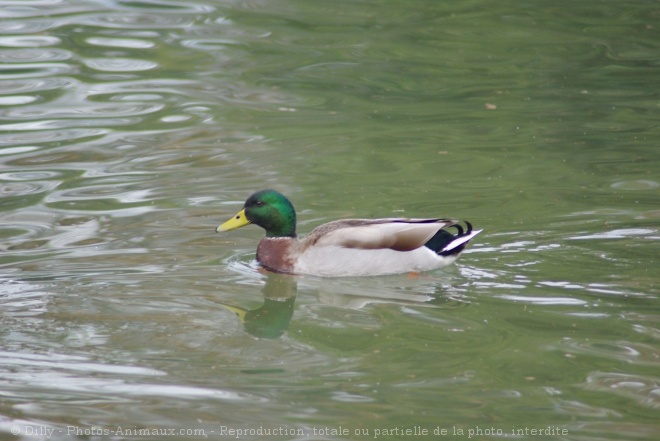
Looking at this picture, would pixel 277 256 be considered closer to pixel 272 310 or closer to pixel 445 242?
pixel 272 310

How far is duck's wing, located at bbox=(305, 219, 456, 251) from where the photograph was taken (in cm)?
858

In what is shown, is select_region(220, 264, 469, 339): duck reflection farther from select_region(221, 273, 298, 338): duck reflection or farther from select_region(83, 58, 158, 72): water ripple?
select_region(83, 58, 158, 72): water ripple

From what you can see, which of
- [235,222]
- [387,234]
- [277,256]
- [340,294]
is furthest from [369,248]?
[235,222]

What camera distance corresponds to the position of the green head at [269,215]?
9062 mm

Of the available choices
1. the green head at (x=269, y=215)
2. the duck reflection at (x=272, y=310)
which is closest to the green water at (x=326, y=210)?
the duck reflection at (x=272, y=310)

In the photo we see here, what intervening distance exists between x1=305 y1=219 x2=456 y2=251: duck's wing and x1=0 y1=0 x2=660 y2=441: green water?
1.03ft

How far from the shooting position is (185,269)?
28.5 ft

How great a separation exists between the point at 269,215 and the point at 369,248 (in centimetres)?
94

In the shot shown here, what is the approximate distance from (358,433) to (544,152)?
250 inches

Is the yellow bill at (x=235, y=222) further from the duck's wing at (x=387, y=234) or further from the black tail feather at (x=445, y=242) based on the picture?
the black tail feather at (x=445, y=242)

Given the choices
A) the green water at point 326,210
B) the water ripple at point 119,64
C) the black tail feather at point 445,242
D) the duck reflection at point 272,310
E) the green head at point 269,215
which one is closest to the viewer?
the green water at point 326,210

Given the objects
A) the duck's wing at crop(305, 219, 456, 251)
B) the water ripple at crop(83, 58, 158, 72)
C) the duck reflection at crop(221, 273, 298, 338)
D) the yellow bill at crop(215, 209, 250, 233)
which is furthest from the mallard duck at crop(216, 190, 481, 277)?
the water ripple at crop(83, 58, 158, 72)

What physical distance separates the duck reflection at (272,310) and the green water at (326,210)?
25mm

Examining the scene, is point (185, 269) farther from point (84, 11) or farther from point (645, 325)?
point (84, 11)
